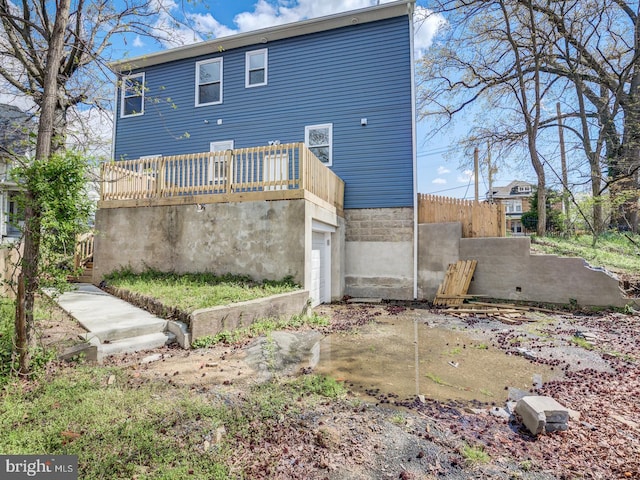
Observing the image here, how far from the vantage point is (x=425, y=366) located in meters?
4.45

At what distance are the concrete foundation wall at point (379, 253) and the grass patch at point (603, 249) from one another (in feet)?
12.9

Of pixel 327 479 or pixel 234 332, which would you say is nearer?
pixel 327 479

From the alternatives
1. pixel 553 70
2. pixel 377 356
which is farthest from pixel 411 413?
pixel 553 70

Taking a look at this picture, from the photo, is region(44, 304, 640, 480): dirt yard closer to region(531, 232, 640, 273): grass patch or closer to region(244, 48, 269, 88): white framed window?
region(531, 232, 640, 273): grass patch

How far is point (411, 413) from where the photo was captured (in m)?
3.05

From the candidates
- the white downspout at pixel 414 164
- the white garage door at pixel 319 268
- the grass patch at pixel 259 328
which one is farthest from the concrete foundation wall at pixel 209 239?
the white downspout at pixel 414 164

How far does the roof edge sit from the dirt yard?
827cm

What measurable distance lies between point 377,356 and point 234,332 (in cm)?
223

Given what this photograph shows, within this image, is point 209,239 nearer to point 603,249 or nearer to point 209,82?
point 209,82

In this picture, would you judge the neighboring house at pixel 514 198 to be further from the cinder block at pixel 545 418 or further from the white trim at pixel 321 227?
the cinder block at pixel 545 418

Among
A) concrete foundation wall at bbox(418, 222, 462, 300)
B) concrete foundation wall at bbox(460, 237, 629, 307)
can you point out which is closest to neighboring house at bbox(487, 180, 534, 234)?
concrete foundation wall at bbox(460, 237, 629, 307)

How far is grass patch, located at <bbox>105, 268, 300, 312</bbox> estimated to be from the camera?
17.8 feet

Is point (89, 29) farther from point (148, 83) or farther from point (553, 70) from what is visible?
point (553, 70)

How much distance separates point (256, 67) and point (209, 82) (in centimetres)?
186
